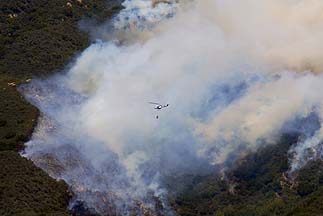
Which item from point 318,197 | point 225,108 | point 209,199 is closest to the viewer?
point 318,197

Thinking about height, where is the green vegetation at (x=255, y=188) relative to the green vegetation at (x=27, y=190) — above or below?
above

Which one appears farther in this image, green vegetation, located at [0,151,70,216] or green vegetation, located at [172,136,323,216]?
green vegetation, located at [172,136,323,216]

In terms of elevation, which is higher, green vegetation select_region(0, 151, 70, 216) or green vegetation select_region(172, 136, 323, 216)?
green vegetation select_region(172, 136, 323, 216)

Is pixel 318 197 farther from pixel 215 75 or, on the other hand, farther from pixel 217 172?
pixel 215 75

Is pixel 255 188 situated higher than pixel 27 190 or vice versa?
pixel 255 188

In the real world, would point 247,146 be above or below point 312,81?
below

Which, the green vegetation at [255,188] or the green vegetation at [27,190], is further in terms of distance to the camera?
the green vegetation at [255,188]

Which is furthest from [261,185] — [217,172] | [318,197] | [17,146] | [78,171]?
[17,146]

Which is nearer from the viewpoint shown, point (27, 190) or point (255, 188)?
point (27, 190)
